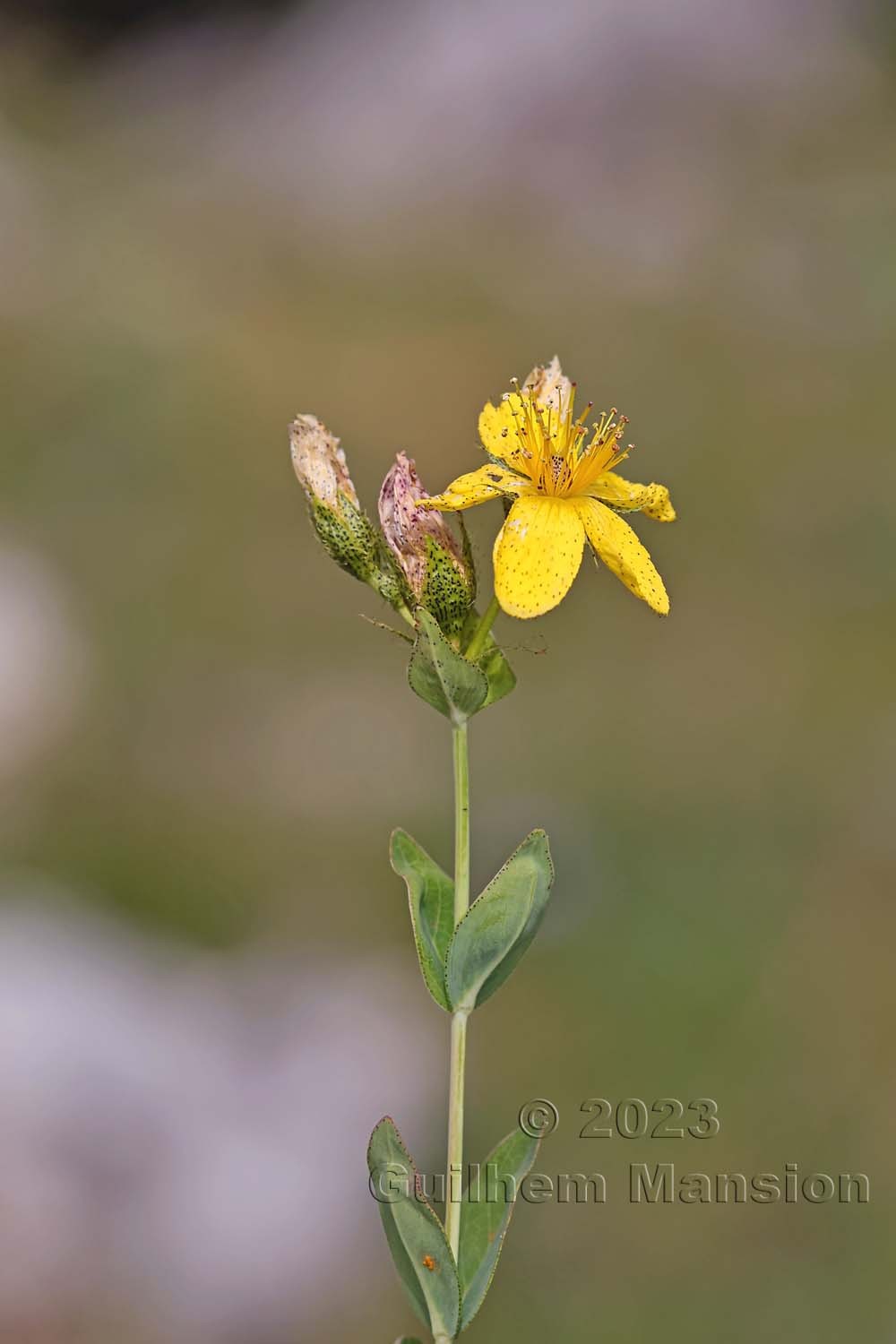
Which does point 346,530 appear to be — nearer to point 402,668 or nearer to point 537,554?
point 537,554

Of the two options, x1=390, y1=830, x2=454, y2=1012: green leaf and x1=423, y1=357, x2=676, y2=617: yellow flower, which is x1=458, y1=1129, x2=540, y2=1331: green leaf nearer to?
x1=390, y1=830, x2=454, y2=1012: green leaf

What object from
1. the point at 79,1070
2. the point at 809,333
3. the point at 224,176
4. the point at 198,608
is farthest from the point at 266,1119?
the point at 224,176

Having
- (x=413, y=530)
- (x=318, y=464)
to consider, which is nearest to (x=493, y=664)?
(x=413, y=530)

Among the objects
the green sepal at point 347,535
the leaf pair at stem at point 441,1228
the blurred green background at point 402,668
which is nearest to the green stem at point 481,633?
the green sepal at point 347,535

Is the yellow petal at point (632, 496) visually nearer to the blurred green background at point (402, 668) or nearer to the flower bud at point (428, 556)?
the flower bud at point (428, 556)

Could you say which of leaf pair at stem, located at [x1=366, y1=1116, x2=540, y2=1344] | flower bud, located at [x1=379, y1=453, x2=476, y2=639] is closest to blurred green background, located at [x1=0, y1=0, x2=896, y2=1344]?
flower bud, located at [x1=379, y1=453, x2=476, y2=639]

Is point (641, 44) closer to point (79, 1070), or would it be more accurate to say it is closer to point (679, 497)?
point (679, 497)
